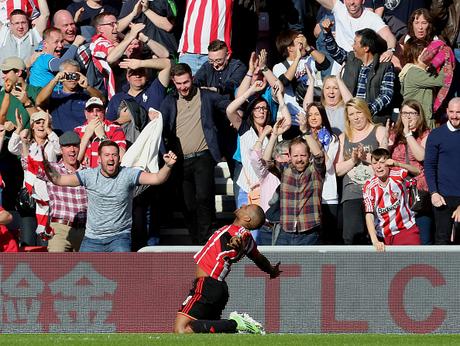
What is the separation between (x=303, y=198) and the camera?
14703 mm

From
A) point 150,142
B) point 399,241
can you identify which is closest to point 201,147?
point 150,142

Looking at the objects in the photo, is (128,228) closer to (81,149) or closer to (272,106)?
(81,149)

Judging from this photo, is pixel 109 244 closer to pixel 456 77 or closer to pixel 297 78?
pixel 297 78

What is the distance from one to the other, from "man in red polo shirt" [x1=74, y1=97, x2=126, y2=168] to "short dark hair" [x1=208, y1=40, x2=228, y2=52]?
5.40 feet

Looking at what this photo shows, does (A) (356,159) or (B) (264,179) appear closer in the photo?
(A) (356,159)

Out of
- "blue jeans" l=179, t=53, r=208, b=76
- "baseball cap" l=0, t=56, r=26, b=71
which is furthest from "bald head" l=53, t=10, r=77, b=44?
"blue jeans" l=179, t=53, r=208, b=76

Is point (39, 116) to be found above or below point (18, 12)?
below

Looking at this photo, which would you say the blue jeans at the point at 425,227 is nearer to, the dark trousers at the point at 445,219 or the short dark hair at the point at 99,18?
the dark trousers at the point at 445,219

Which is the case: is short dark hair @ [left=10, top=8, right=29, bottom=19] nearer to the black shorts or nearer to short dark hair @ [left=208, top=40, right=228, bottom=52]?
short dark hair @ [left=208, top=40, right=228, bottom=52]

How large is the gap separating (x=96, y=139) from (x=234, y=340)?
4.81 meters

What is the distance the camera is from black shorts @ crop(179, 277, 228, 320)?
12.9 meters

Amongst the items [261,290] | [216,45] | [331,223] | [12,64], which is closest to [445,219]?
[331,223]

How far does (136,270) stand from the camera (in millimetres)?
14289

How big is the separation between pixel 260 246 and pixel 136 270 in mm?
1435
